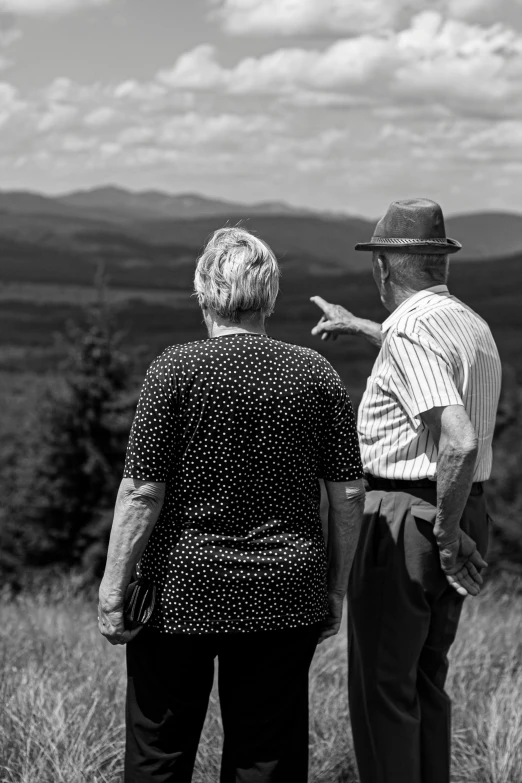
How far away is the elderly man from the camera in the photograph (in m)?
2.77

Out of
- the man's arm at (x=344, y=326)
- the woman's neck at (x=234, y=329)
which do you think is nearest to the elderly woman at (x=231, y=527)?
the woman's neck at (x=234, y=329)

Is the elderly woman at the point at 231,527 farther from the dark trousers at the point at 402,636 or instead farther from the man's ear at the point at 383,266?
the man's ear at the point at 383,266

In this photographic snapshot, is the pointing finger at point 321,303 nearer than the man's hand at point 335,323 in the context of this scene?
No

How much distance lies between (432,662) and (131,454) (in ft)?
3.97

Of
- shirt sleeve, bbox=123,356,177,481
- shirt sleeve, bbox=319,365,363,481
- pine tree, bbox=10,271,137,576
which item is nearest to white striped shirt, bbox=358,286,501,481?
shirt sleeve, bbox=319,365,363,481

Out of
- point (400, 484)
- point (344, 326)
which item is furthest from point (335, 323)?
point (400, 484)

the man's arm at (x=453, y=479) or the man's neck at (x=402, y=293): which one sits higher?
the man's neck at (x=402, y=293)

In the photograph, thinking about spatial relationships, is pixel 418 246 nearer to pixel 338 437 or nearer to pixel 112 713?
pixel 338 437

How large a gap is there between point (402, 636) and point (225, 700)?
2.04ft

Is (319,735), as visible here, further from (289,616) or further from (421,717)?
(289,616)

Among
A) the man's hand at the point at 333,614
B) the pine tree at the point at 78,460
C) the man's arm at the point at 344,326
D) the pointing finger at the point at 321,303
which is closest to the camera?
the man's hand at the point at 333,614

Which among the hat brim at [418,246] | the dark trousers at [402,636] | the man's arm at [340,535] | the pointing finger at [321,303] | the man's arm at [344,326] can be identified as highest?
the hat brim at [418,246]

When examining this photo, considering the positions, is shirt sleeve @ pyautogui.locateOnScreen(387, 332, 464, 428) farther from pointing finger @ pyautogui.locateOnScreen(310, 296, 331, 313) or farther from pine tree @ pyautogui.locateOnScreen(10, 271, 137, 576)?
pine tree @ pyautogui.locateOnScreen(10, 271, 137, 576)

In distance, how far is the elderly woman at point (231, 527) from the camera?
235 cm
